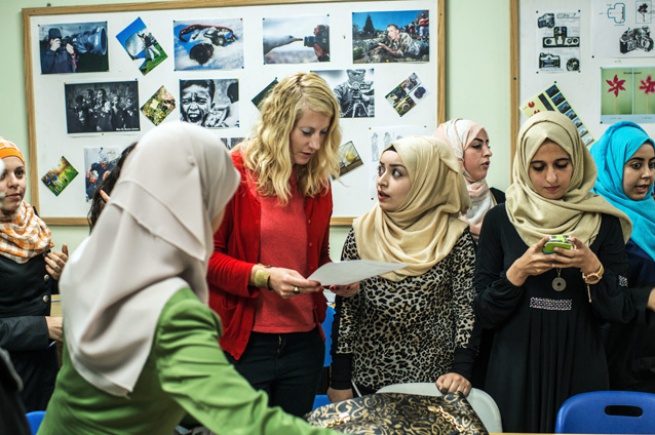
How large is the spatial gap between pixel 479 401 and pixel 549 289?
419 mm

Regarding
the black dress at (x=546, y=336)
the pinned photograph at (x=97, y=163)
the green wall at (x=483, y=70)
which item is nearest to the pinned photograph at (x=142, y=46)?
the pinned photograph at (x=97, y=163)

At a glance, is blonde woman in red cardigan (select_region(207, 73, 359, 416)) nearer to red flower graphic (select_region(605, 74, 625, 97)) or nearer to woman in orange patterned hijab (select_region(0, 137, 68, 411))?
woman in orange patterned hijab (select_region(0, 137, 68, 411))

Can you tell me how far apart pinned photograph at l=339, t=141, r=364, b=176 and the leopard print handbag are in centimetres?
187

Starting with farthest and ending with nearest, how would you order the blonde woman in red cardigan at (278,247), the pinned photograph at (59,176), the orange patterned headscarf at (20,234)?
the pinned photograph at (59,176) → the orange patterned headscarf at (20,234) → the blonde woman in red cardigan at (278,247)

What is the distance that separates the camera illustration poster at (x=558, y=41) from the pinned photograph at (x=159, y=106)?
180 centimetres

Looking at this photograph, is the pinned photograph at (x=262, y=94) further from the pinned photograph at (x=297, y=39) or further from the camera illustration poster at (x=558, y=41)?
the camera illustration poster at (x=558, y=41)

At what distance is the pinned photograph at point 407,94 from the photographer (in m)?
3.20

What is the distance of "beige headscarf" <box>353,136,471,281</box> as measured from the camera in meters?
2.16

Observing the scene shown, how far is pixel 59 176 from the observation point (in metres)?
3.42

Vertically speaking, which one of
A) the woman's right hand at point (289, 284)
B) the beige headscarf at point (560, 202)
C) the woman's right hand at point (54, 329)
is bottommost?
the woman's right hand at point (54, 329)

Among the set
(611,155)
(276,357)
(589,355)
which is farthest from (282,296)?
(611,155)

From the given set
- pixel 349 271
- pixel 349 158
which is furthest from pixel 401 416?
pixel 349 158

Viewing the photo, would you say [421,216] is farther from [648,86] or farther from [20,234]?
[648,86]

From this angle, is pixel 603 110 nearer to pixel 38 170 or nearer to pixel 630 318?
pixel 630 318
